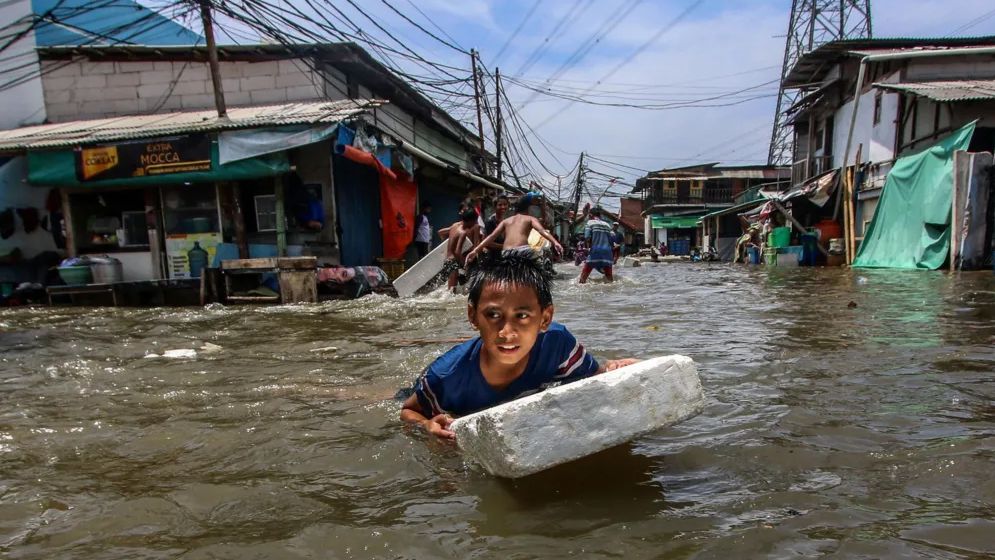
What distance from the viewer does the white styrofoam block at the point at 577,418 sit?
5.65 ft

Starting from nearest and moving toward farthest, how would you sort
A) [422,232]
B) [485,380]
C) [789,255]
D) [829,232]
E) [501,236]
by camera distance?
[485,380]
[501,236]
[422,232]
[829,232]
[789,255]

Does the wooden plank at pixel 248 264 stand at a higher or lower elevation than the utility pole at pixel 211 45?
lower

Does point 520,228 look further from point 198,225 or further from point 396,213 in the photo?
point 198,225

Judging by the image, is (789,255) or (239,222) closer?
(239,222)

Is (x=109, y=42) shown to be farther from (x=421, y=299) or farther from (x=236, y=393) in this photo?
(x=236, y=393)

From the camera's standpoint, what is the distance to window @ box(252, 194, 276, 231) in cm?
1059

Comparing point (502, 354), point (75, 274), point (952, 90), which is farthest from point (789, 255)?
point (75, 274)

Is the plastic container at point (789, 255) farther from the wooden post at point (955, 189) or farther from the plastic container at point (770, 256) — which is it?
the wooden post at point (955, 189)

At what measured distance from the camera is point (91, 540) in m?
1.66

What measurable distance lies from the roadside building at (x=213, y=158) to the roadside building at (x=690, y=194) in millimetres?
26979

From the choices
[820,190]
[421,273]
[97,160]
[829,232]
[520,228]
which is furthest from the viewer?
[820,190]

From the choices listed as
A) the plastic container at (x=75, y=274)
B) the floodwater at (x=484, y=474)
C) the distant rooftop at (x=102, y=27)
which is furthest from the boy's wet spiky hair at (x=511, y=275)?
the distant rooftop at (x=102, y=27)

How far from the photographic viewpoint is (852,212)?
15008 mm

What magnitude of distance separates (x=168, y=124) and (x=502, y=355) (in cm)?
1114
